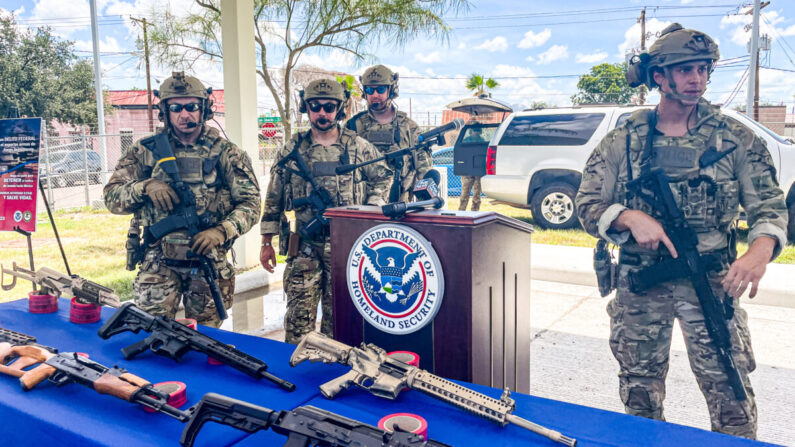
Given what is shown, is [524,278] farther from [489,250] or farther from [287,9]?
[287,9]

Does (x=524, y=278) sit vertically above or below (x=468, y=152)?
below

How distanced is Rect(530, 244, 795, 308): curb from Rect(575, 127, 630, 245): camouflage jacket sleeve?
363 cm

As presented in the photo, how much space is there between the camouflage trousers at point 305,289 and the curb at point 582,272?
3606 mm

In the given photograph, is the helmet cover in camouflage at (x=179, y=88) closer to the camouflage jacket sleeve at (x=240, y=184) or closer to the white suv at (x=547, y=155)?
the camouflage jacket sleeve at (x=240, y=184)

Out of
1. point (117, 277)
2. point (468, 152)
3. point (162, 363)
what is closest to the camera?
point (162, 363)

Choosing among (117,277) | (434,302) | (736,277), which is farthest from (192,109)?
(117,277)

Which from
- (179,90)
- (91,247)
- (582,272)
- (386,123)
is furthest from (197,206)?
(91,247)

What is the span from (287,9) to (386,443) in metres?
10.1

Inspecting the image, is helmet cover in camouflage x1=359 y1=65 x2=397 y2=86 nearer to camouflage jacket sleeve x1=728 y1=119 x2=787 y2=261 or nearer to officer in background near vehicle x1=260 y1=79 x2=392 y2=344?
officer in background near vehicle x1=260 y1=79 x2=392 y2=344

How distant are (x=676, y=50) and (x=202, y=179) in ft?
7.85

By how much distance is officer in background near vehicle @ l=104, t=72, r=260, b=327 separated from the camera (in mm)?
2869

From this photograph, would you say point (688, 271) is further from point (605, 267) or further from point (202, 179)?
point (202, 179)

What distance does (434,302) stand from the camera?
1.63 metres

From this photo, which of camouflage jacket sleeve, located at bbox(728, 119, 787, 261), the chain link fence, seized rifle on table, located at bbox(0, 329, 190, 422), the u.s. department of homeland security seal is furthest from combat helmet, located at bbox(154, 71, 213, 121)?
the chain link fence
